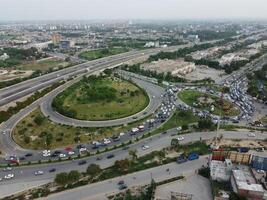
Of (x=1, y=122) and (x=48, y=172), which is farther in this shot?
(x=1, y=122)

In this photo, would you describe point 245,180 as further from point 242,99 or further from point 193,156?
point 242,99

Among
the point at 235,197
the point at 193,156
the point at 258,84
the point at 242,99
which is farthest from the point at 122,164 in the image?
the point at 258,84

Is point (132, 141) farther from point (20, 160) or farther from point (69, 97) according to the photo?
point (69, 97)

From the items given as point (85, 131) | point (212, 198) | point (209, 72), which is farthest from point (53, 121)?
point (209, 72)

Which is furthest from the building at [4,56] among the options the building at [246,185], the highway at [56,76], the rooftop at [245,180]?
the building at [246,185]

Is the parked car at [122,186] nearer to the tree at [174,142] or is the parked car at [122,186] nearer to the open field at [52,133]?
the tree at [174,142]

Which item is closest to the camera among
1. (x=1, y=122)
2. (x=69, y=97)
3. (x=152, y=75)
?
(x=1, y=122)
